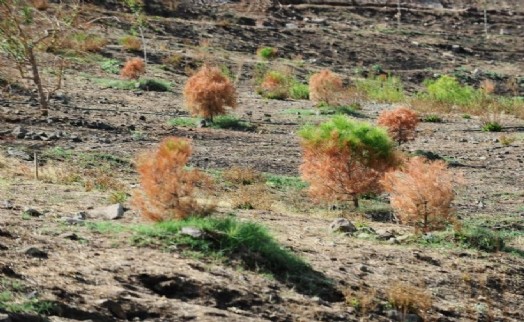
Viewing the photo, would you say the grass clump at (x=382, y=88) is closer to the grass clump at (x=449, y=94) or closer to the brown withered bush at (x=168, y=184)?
the grass clump at (x=449, y=94)

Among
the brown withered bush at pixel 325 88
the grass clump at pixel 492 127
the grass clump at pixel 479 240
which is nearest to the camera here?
the grass clump at pixel 479 240

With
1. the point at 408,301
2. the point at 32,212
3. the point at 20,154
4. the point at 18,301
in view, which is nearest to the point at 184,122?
the point at 20,154

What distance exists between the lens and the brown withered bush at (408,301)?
7430 millimetres

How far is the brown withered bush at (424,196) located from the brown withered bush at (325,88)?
48.4 feet

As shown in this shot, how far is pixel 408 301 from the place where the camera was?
7.45 meters

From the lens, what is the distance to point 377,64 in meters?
36.1

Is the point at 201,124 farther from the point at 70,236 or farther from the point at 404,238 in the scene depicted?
the point at 70,236

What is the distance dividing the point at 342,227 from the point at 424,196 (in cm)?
89

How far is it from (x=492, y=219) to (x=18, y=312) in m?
7.26

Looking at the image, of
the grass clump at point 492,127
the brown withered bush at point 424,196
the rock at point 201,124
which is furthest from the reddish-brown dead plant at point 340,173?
the grass clump at point 492,127

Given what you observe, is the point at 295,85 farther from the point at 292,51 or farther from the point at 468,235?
the point at 468,235

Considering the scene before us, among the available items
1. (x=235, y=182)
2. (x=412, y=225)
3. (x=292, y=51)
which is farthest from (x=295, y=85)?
(x=412, y=225)

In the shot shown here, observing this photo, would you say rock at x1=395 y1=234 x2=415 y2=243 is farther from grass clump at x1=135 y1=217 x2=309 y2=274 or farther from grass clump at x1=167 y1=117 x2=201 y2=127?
grass clump at x1=167 y1=117 x2=201 y2=127

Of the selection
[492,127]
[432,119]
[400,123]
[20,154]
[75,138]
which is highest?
[20,154]
